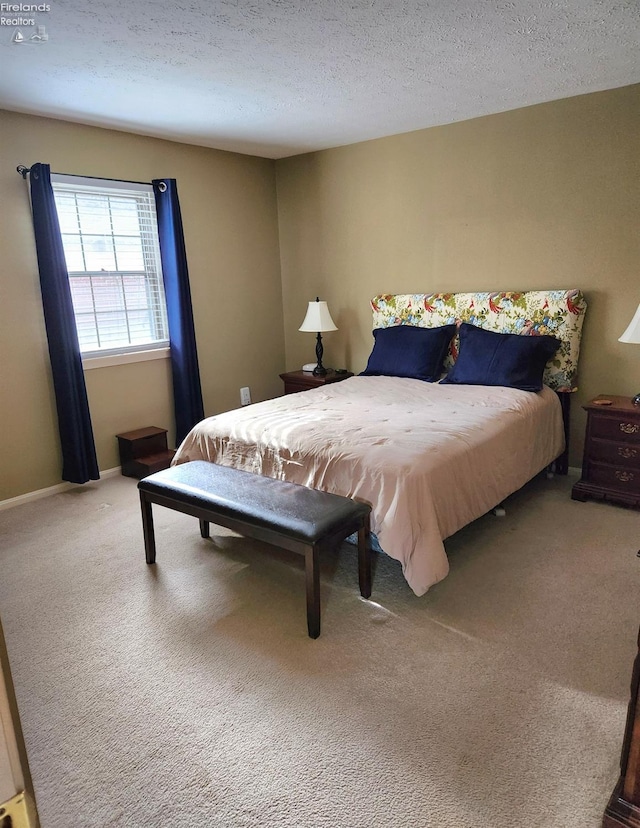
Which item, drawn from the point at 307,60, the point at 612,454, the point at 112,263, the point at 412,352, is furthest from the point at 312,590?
the point at 112,263

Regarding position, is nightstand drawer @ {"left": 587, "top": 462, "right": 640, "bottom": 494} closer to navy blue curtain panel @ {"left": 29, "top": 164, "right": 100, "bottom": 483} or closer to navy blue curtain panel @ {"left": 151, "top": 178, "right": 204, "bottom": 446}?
navy blue curtain panel @ {"left": 151, "top": 178, "right": 204, "bottom": 446}

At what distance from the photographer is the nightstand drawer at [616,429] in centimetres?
313

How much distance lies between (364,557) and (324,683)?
0.57 meters

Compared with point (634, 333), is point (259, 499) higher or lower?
lower

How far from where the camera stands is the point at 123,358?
412cm

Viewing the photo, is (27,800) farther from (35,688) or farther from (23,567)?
(23,567)

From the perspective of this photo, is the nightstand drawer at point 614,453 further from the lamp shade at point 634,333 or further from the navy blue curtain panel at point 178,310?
the navy blue curtain panel at point 178,310

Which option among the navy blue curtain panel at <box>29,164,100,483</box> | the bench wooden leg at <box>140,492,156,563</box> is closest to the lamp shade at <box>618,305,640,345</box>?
the bench wooden leg at <box>140,492,156,563</box>

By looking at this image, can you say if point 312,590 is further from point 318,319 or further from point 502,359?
point 318,319

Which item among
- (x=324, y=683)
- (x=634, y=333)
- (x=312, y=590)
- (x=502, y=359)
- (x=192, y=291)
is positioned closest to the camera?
(x=324, y=683)

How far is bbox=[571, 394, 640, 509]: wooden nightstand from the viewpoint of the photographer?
3148 mm

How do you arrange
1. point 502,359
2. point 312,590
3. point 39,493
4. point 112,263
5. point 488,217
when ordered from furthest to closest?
point 112,263 < point 488,217 < point 39,493 < point 502,359 < point 312,590

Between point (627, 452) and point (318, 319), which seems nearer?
point (627, 452)

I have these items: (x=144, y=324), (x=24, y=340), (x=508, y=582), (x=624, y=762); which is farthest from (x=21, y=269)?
(x=624, y=762)
